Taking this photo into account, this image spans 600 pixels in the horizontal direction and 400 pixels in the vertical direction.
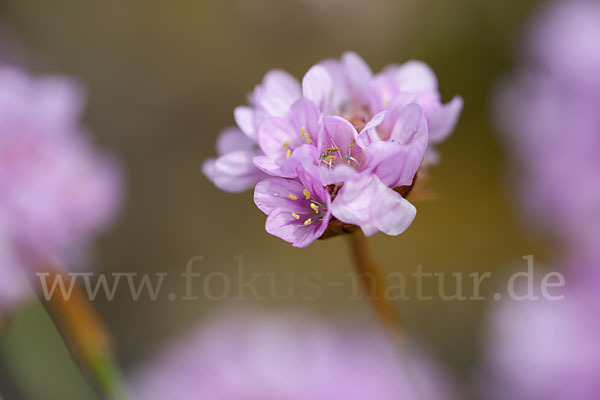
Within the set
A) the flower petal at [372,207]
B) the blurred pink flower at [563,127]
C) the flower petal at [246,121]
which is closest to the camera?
the flower petal at [372,207]

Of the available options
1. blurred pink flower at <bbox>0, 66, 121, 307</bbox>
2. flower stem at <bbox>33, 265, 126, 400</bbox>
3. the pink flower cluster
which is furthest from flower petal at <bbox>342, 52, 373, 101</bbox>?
blurred pink flower at <bbox>0, 66, 121, 307</bbox>

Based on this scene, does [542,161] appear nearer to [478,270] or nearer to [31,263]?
[478,270]

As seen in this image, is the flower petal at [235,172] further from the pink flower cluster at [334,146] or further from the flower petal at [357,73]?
the flower petal at [357,73]

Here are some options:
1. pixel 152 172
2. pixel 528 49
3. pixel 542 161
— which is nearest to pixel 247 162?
pixel 542 161

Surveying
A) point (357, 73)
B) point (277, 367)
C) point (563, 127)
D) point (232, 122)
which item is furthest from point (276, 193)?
point (232, 122)

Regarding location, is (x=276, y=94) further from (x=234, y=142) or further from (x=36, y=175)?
(x=36, y=175)

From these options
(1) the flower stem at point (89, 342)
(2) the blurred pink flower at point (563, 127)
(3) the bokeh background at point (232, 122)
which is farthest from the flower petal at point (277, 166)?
(3) the bokeh background at point (232, 122)
